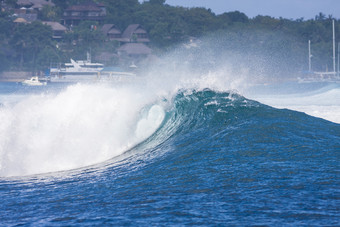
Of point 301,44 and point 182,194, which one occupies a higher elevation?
point 301,44

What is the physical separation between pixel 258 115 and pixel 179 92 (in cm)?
332

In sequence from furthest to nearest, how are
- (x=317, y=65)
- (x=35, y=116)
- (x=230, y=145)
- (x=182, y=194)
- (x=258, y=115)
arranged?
(x=317, y=65), (x=35, y=116), (x=258, y=115), (x=230, y=145), (x=182, y=194)

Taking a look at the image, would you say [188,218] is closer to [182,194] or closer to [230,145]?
[182,194]

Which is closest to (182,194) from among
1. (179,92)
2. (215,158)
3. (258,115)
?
(215,158)

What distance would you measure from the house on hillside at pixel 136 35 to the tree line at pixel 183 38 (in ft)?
6.84

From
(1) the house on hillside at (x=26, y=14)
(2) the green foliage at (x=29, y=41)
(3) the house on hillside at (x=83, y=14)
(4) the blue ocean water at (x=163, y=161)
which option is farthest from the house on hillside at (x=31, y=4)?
(4) the blue ocean water at (x=163, y=161)

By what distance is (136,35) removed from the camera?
343 feet

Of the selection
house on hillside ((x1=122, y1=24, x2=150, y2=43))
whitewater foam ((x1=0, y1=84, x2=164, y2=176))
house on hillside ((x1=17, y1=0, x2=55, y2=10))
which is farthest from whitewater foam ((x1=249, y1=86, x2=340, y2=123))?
house on hillside ((x1=17, y1=0, x2=55, y2=10))

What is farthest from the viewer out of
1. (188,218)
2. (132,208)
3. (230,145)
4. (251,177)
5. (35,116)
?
(35,116)

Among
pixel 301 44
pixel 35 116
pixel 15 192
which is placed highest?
pixel 301 44

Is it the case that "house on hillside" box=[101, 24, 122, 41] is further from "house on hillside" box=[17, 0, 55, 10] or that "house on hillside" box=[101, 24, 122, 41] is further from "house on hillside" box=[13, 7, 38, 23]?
"house on hillside" box=[17, 0, 55, 10]

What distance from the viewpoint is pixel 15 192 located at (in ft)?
28.7

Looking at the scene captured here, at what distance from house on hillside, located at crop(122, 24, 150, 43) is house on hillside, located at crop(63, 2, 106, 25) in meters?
10.5

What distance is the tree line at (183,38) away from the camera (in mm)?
94062
